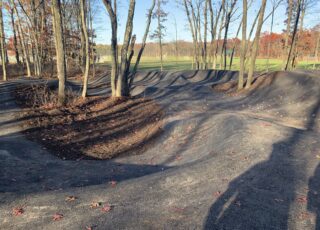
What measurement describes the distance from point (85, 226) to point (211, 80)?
26.0 meters

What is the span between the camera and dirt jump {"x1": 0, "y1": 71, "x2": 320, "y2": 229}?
176 inches

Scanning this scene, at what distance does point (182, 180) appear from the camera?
6027mm

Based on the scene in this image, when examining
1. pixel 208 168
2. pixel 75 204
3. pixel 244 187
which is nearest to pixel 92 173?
pixel 75 204

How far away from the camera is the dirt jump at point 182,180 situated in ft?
14.7

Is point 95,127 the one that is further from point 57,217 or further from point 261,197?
point 261,197

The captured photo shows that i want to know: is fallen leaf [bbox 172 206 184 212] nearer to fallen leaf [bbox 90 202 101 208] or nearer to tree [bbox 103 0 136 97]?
fallen leaf [bbox 90 202 101 208]

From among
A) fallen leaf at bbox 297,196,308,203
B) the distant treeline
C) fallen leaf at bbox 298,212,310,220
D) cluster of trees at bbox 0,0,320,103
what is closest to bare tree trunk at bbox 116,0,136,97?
cluster of trees at bbox 0,0,320,103

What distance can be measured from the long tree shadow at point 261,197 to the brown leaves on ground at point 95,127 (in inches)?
210

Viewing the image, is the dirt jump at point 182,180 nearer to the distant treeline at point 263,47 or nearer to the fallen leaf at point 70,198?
the fallen leaf at point 70,198

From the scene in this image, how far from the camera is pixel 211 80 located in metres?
28.7

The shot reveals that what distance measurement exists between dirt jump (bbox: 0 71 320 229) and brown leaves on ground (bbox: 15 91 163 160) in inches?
19.5

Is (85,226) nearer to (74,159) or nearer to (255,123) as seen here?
(74,159)

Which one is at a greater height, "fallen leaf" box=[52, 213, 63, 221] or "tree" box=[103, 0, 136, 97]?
"tree" box=[103, 0, 136, 97]

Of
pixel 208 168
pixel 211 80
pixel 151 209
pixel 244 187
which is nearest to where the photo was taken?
pixel 151 209
